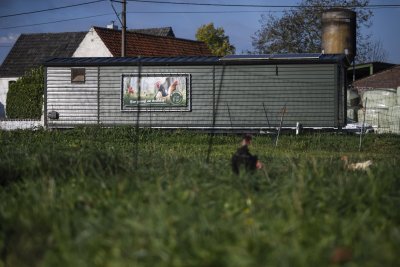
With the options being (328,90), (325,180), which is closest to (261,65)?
(328,90)

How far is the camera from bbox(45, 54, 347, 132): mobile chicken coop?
20.2 metres

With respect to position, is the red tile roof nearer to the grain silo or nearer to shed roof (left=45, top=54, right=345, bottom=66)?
the grain silo

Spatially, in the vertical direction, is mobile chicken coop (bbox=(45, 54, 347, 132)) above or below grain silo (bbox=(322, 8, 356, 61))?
below

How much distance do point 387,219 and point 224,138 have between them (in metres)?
13.5

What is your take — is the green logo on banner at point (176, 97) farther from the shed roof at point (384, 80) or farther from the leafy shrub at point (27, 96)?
the shed roof at point (384, 80)

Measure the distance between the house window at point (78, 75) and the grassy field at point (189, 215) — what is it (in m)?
13.5

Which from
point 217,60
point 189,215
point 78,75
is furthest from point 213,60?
point 189,215

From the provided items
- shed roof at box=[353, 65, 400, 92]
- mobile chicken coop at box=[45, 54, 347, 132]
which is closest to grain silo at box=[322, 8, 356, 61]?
shed roof at box=[353, 65, 400, 92]

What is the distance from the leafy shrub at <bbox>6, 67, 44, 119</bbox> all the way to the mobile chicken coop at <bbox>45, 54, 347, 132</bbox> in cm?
1189

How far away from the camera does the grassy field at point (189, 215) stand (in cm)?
425

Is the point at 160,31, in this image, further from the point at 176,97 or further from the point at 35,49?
the point at 176,97

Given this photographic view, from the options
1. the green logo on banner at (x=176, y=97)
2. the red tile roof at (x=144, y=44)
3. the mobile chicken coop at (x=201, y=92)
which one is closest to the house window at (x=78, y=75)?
the mobile chicken coop at (x=201, y=92)

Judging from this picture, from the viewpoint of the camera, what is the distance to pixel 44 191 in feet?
20.9

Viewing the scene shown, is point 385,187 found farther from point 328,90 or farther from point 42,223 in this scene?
point 328,90
